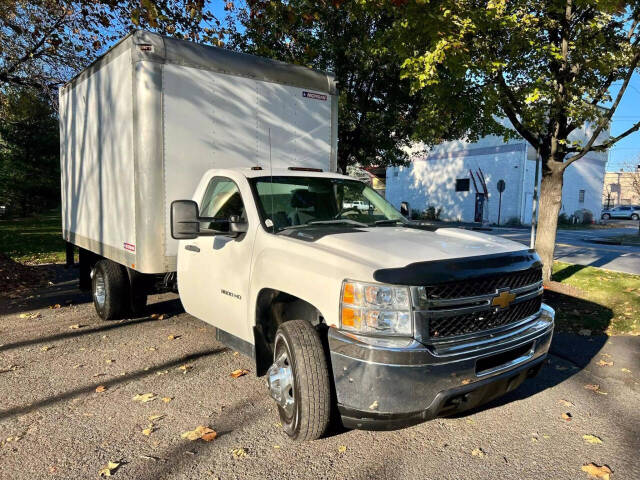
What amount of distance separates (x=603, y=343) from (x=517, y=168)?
26107mm

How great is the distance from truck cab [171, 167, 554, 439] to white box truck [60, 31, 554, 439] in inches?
0.5

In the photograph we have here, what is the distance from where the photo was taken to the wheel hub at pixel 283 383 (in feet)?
10.5

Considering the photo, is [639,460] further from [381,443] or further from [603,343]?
[603,343]

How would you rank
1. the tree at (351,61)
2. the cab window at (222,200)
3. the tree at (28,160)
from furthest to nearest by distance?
the tree at (28,160) → the tree at (351,61) → the cab window at (222,200)

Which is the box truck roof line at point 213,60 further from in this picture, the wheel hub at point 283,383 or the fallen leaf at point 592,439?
the fallen leaf at point 592,439

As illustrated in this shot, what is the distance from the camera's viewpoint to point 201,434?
3.36m

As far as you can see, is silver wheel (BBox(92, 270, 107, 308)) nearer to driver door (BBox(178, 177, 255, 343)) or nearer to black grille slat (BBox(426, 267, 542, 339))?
driver door (BBox(178, 177, 255, 343))

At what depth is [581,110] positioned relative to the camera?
7.18 meters

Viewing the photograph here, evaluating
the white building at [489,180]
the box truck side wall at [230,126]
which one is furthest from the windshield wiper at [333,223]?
the white building at [489,180]

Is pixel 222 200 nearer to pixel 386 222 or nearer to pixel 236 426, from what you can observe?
pixel 386 222

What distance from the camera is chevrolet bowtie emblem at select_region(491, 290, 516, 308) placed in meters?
2.99

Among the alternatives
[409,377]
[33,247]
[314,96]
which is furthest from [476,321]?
[33,247]

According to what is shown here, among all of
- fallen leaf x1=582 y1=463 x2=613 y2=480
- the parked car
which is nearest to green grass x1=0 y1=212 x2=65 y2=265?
fallen leaf x1=582 y1=463 x2=613 y2=480

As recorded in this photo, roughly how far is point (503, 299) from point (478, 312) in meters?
0.22
